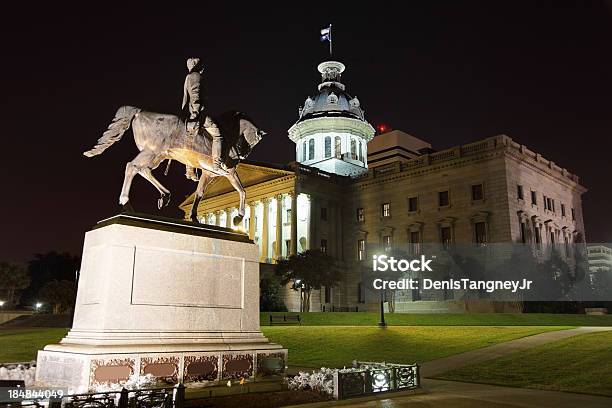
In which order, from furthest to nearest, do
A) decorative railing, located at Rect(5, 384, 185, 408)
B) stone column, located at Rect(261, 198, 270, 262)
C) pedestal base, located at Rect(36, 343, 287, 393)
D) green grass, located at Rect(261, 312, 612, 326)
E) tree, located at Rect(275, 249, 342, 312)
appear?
stone column, located at Rect(261, 198, 270, 262)
tree, located at Rect(275, 249, 342, 312)
green grass, located at Rect(261, 312, 612, 326)
pedestal base, located at Rect(36, 343, 287, 393)
decorative railing, located at Rect(5, 384, 185, 408)

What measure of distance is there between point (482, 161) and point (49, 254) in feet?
240

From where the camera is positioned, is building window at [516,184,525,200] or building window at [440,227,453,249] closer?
building window at [516,184,525,200]

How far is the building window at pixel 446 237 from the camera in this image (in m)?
63.2

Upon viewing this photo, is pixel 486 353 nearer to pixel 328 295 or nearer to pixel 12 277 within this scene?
pixel 328 295

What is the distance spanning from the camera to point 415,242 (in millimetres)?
66688

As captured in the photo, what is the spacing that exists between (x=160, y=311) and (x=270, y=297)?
4757cm

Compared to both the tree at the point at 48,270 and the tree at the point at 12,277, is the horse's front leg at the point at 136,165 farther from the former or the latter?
the tree at the point at 48,270

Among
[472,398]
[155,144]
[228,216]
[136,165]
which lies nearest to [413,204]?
[228,216]

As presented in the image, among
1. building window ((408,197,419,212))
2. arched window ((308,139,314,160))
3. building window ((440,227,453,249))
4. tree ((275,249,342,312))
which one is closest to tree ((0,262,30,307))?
tree ((275,249,342,312))

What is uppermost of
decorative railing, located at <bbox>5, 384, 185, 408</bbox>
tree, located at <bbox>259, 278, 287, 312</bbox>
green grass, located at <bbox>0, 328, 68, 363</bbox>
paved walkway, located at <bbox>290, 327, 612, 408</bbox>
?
tree, located at <bbox>259, 278, 287, 312</bbox>

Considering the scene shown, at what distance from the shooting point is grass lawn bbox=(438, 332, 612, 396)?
16.0 metres

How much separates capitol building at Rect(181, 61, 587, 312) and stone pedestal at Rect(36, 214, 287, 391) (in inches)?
1823

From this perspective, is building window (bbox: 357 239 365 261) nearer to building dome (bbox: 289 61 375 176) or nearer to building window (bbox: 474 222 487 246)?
building dome (bbox: 289 61 375 176)

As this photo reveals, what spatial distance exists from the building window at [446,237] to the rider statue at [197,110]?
53755 mm
